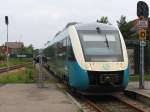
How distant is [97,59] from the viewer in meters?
19.4

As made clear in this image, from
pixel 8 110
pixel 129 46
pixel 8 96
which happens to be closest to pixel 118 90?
pixel 8 96

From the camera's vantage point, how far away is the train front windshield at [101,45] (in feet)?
63.9

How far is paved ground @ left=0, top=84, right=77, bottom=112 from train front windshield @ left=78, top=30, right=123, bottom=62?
1941 millimetres

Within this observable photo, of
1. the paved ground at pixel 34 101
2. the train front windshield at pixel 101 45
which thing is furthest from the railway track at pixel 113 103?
the train front windshield at pixel 101 45

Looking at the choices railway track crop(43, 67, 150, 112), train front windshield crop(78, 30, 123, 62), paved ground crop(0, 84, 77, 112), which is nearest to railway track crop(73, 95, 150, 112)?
railway track crop(43, 67, 150, 112)

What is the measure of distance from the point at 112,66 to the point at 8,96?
422cm

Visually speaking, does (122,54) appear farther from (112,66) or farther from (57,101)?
(57,101)

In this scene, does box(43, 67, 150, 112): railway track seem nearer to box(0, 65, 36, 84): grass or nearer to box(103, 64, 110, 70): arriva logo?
box(103, 64, 110, 70): arriva logo

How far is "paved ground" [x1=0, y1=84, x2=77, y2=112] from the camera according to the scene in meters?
15.6

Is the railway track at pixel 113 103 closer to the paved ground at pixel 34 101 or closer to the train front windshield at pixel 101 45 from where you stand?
the paved ground at pixel 34 101

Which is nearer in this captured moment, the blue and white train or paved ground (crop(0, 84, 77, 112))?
paved ground (crop(0, 84, 77, 112))

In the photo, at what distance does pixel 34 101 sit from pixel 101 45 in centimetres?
380

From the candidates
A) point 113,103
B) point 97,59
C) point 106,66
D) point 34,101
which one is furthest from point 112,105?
point 34,101

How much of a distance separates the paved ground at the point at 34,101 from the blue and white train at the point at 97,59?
1.09 m
